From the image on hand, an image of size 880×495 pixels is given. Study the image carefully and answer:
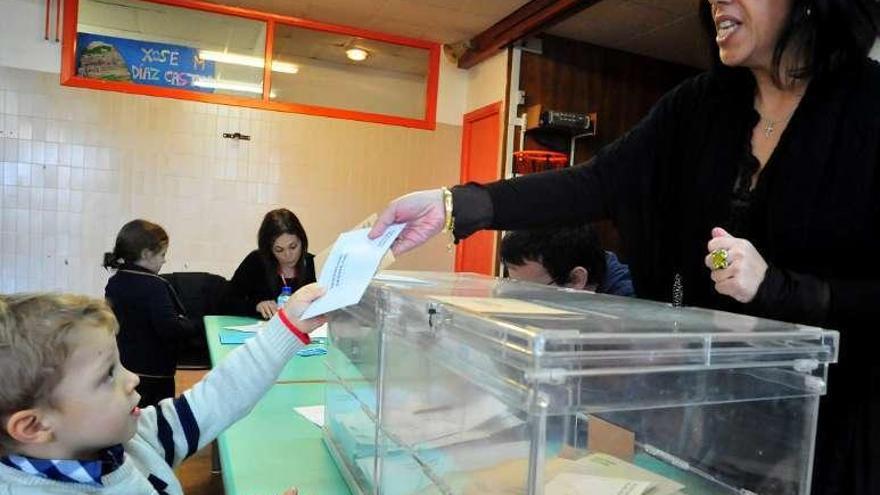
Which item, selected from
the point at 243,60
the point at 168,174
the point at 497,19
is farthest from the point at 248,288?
the point at 497,19

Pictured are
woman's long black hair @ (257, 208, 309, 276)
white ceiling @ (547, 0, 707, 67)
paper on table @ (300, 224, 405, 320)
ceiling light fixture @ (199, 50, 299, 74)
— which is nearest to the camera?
paper on table @ (300, 224, 405, 320)

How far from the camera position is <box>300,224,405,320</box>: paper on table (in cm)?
90

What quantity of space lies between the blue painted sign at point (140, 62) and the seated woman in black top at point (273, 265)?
5.61 ft

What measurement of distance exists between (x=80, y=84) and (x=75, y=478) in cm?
404

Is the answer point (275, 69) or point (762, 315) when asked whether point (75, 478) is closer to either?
point (762, 315)

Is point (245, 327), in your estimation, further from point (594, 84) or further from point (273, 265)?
point (594, 84)

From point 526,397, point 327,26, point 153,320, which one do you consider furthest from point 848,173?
point 327,26

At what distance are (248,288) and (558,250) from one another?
2003mm

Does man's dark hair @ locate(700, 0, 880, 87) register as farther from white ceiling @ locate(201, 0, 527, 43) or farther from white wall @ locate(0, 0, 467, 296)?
white wall @ locate(0, 0, 467, 296)

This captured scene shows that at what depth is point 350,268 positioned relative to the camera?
94 cm

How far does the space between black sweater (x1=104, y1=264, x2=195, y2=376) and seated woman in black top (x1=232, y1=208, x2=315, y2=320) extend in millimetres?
468

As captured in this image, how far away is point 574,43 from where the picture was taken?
15.1ft

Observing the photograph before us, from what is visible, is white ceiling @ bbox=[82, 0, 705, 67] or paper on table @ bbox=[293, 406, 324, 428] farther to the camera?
white ceiling @ bbox=[82, 0, 705, 67]

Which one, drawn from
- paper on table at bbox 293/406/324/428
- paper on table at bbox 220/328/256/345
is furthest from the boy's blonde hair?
paper on table at bbox 220/328/256/345
